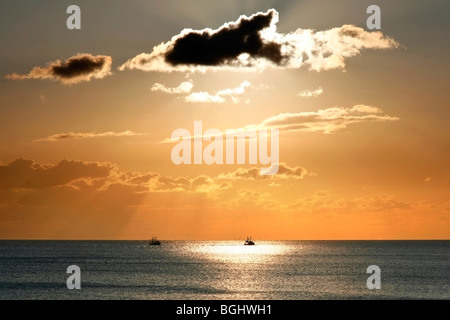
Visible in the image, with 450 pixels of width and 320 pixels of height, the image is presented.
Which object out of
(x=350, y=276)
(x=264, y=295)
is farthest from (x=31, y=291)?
(x=350, y=276)
